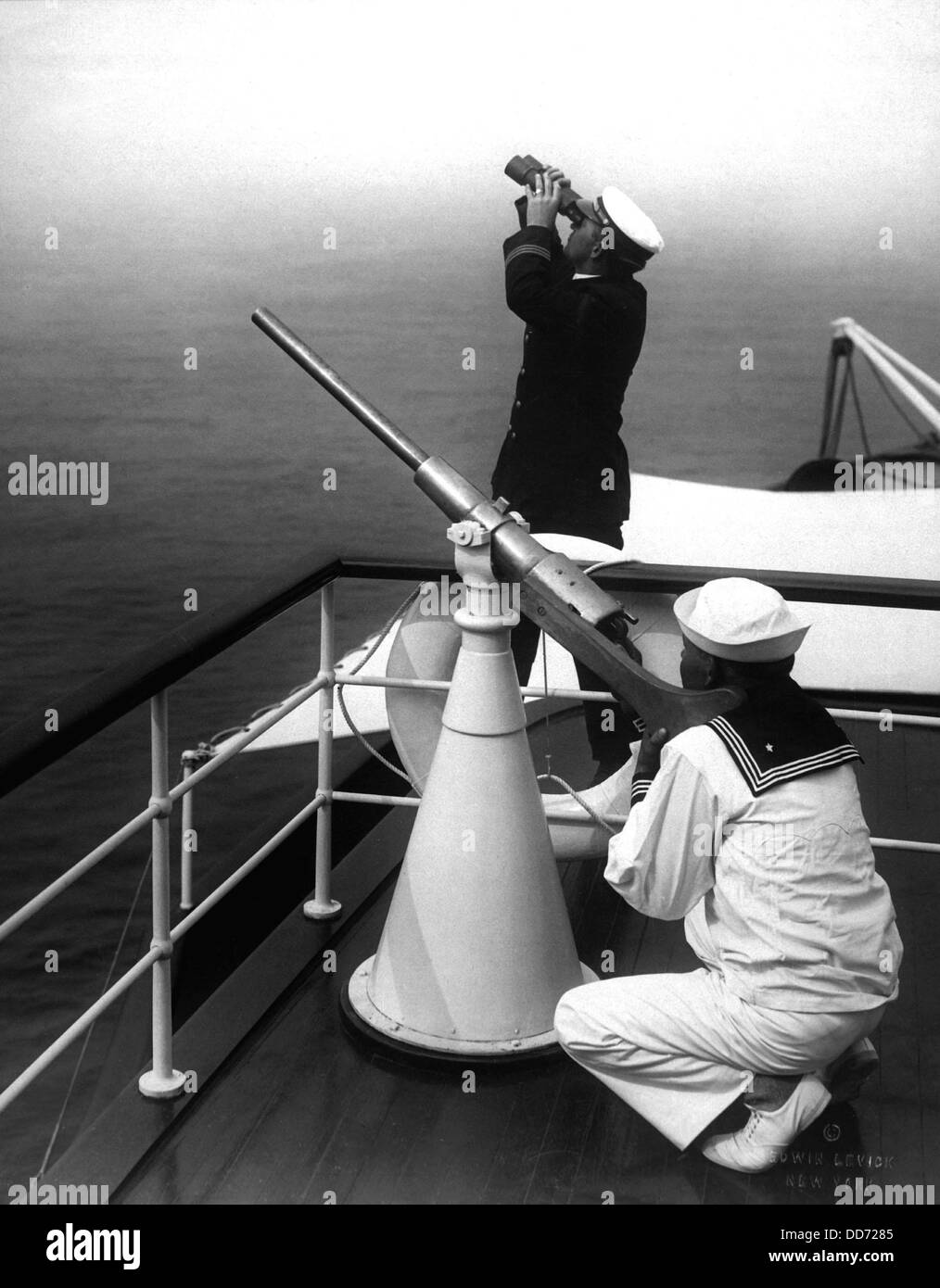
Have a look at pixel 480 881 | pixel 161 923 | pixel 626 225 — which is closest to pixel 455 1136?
pixel 480 881

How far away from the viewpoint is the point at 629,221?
309 cm

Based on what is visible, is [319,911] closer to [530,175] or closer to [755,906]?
[755,906]

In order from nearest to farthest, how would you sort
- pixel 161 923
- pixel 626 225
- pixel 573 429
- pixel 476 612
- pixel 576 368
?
pixel 161 923 → pixel 476 612 → pixel 626 225 → pixel 576 368 → pixel 573 429


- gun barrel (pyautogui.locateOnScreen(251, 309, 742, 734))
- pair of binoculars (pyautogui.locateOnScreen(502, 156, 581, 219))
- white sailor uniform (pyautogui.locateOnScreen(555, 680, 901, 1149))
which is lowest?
white sailor uniform (pyautogui.locateOnScreen(555, 680, 901, 1149))

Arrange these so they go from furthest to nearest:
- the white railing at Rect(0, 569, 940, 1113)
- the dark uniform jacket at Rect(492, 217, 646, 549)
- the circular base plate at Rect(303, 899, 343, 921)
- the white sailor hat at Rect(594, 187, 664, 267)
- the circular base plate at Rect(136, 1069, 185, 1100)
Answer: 1. the dark uniform jacket at Rect(492, 217, 646, 549)
2. the white sailor hat at Rect(594, 187, 664, 267)
3. the circular base plate at Rect(303, 899, 343, 921)
4. the circular base plate at Rect(136, 1069, 185, 1100)
5. the white railing at Rect(0, 569, 940, 1113)

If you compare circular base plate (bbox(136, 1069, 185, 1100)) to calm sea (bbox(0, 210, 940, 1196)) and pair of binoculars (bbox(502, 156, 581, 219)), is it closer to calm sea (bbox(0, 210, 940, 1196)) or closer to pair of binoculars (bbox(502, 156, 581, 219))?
pair of binoculars (bbox(502, 156, 581, 219))

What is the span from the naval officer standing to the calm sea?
0.56 m

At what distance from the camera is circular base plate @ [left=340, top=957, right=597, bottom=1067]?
1885 millimetres

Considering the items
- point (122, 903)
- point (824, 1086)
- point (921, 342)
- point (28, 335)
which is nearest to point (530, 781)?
point (824, 1086)

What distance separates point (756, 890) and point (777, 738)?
0.56ft

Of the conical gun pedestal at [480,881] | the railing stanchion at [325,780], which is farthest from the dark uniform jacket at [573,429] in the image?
the conical gun pedestal at [480,881]

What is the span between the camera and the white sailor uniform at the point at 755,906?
5.20 feet

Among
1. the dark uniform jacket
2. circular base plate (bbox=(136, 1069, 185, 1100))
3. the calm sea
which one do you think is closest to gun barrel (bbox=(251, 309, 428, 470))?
circular base plate (bbox=(136, 1069, 185, 1100))
